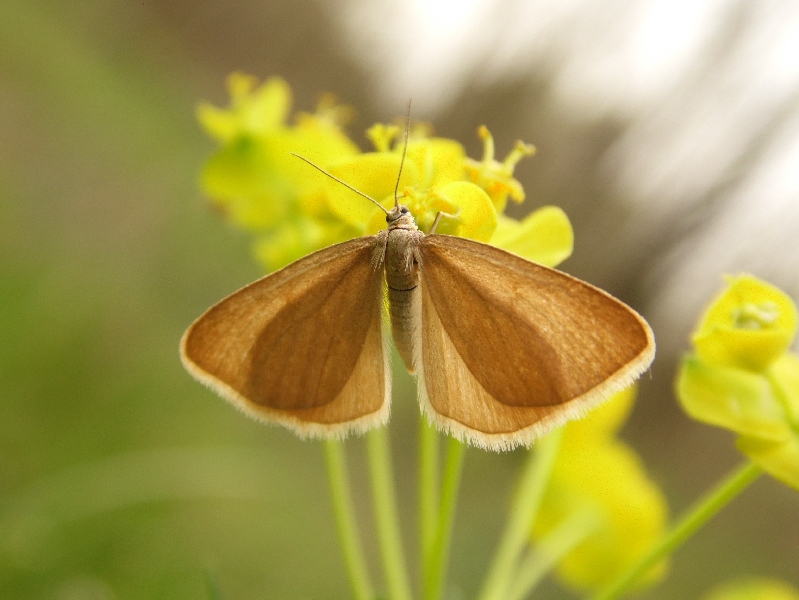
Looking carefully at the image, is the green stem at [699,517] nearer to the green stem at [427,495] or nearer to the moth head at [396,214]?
the green stem at [427,495]

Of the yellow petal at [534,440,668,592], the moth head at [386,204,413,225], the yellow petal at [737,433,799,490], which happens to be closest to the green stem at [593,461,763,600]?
the yellow petal at [737,433,799,490]

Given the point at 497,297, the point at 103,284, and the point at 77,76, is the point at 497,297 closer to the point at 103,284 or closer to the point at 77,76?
the point at 103,284

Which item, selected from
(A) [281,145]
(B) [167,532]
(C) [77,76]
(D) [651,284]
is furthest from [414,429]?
(A) [281,145]

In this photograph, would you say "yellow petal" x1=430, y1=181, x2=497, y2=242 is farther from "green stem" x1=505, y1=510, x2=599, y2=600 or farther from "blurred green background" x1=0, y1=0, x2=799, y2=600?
"blurred green background" x1=0, y1=0, x2=799, y2=600

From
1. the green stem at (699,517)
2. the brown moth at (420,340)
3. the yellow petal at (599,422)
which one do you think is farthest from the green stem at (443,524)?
the yellow petal at (599,422)

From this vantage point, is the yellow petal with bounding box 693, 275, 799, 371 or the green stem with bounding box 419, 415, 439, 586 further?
the green stem with bounding box 419, 415, 439, 586

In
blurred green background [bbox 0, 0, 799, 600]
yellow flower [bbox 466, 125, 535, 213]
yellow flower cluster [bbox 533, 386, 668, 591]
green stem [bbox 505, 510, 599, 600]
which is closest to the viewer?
yellow flower [bbox 466, 125, 535, 213]
